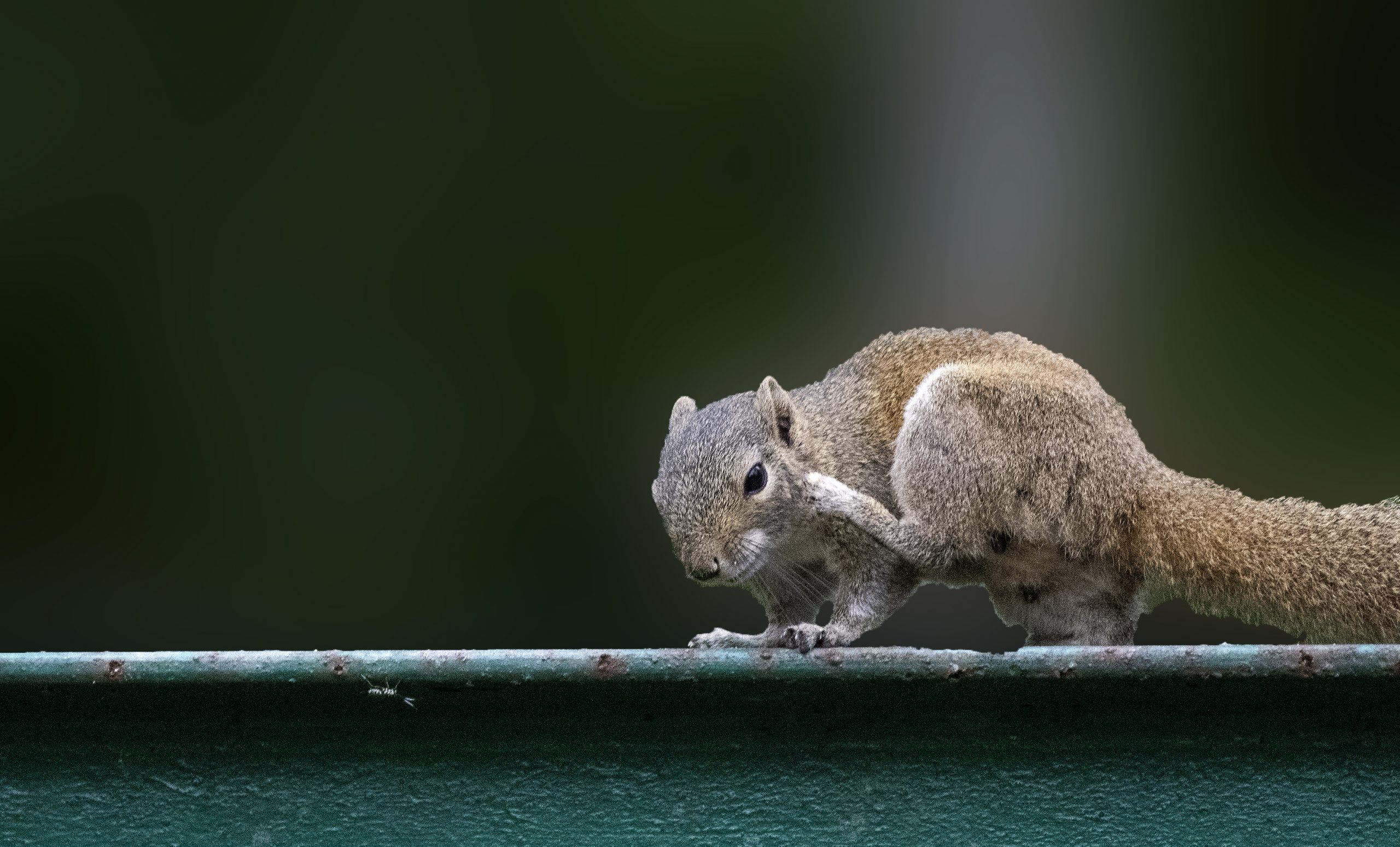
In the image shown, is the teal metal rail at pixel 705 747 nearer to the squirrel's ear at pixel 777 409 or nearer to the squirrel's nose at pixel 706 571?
the squirrel's nose at pixel 706 571

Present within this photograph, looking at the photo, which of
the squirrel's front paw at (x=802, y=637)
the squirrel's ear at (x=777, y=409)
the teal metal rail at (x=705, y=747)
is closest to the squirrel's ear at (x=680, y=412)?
the squirrel's ear at (x=777, y=409)

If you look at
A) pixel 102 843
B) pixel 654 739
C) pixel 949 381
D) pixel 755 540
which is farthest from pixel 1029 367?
pixel 102 843

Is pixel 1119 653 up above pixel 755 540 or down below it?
below

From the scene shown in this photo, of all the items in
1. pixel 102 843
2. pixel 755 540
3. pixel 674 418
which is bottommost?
pixel 102 843

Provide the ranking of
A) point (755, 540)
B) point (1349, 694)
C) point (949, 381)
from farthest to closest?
point (949, 381)
point (755, 540)
point (1349, 694)

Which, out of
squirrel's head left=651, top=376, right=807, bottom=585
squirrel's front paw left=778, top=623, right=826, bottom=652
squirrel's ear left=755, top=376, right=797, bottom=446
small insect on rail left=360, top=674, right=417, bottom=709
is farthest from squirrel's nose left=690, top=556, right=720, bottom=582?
small insect on rail left=360, top=674, right=417, bottom=709

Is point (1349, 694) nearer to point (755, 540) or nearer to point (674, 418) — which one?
point (755, 540)
